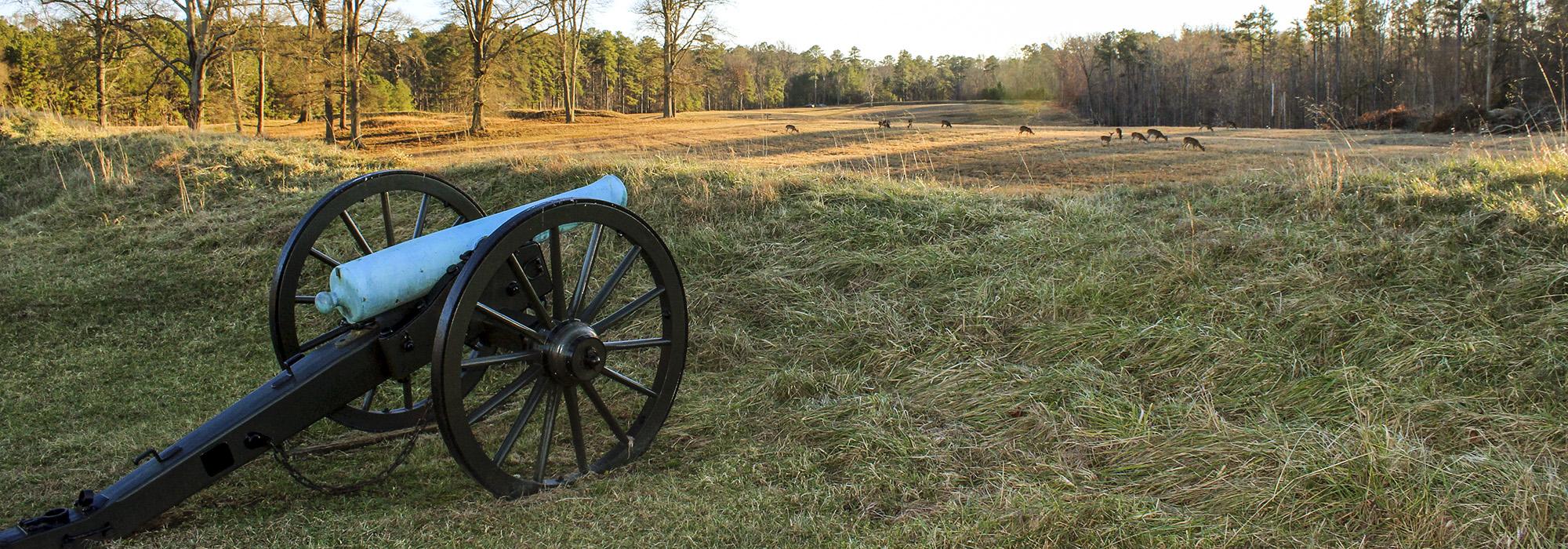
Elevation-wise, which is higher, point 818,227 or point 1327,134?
point 1327,134

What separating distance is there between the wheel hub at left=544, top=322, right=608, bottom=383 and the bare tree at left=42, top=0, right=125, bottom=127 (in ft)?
93.2

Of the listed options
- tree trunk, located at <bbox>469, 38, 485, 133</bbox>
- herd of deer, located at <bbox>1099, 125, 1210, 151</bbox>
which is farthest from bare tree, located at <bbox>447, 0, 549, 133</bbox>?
herd of deer, located at <bbox>1099, 125, 1210, 151</bbox>

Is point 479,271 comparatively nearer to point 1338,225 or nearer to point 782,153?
point 1338,225

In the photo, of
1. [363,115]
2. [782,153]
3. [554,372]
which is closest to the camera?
[554,372]

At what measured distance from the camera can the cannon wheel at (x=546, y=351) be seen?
3008 mm

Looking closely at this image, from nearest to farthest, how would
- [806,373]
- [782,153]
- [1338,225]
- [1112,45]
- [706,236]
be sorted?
[806,373] < [1338,225] < [706,236] < [782,153] < [1112,45]

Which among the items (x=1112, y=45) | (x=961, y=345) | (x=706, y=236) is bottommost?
(x=961, y=345)

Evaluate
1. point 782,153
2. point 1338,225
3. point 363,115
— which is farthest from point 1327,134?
point 363,115

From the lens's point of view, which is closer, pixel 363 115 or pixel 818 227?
pixel 818 227

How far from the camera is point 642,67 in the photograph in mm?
66812

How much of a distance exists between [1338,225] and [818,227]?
12.0 ft

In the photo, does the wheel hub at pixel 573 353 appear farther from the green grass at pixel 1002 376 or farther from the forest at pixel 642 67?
the forest at pixel 642 67

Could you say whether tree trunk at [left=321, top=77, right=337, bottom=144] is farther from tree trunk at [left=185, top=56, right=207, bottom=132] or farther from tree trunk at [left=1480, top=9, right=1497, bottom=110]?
tree trunk at [left=1480, top=9, right=1497, bottom=110]

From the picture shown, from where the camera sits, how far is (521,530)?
10.3 feet
